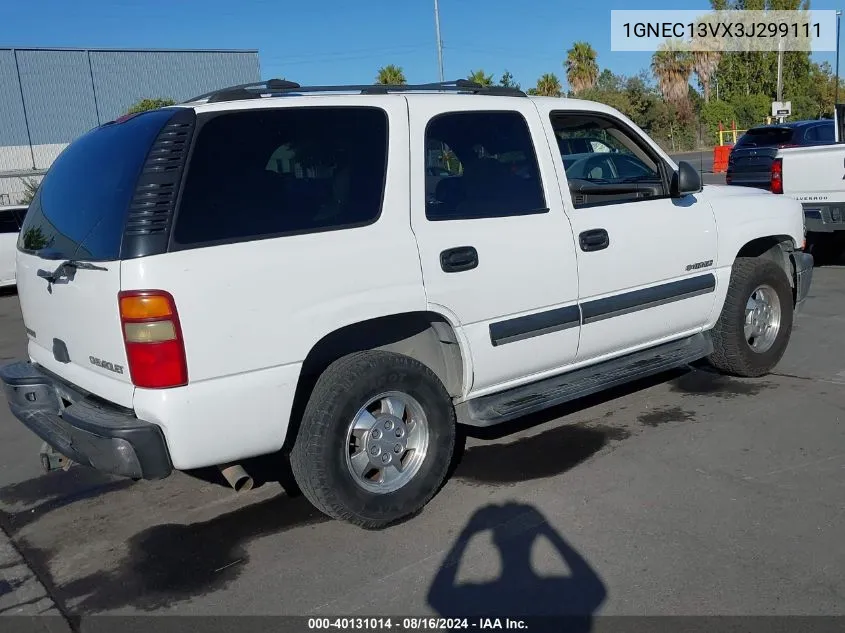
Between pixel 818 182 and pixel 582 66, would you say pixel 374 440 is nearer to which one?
pixel 818 182

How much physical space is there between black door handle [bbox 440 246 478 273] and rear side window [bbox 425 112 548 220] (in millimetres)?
178

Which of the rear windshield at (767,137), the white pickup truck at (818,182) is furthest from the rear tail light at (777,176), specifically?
the rear windshield at (767,137)

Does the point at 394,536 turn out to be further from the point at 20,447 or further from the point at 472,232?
the point at 20,447

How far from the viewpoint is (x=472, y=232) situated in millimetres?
4184

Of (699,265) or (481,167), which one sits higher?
(481,167)

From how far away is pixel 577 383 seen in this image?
480 cm

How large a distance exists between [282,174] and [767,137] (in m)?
16.0

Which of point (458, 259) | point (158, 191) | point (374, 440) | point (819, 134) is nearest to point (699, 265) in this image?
point (458, 259)

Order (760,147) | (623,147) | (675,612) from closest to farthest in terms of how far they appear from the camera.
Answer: (675,612)
(623,147)
(760,147)

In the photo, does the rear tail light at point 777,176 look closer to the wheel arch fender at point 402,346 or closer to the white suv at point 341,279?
the white suv at point 341,279

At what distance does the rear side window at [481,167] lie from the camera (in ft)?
13.9

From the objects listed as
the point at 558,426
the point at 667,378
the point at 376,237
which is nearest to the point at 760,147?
the point at 667,378

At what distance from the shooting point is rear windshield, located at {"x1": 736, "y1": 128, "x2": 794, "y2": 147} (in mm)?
16938

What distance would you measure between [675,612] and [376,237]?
2.04m
